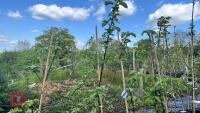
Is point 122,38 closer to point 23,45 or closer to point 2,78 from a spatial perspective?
point 2,78

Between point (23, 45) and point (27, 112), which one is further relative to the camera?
point (23, 45)

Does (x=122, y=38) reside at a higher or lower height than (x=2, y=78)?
higher

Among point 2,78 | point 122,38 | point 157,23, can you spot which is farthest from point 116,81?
point 122,38

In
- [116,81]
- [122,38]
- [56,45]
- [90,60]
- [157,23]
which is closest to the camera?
[56,45]

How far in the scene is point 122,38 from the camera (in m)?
4.82

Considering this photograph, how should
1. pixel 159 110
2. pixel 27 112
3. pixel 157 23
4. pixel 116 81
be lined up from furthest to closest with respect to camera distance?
pixel 116 81 < pixel 157 23 < pixel 159 110 < pixel 27 112

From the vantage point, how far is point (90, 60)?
583 centimetres

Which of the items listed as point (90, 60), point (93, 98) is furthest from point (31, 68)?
point (90, 60)

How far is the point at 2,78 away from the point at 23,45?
2306 inches

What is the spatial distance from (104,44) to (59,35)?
0.67 metres

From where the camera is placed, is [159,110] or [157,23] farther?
[157,23]

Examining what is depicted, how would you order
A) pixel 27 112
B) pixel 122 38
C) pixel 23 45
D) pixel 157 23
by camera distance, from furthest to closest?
pixel 23 45 → pixel 157 23 → pixel 122 38 → pixel 27 112

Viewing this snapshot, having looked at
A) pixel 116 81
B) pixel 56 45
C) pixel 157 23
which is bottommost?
pixel 116 81

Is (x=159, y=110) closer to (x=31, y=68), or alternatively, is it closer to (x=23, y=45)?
(x=31, y=68)
